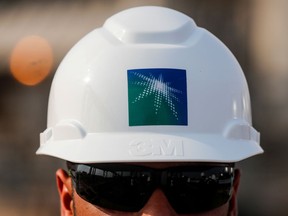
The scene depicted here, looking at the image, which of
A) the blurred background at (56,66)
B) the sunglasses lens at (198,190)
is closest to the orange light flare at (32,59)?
the blurred background at (56,66)

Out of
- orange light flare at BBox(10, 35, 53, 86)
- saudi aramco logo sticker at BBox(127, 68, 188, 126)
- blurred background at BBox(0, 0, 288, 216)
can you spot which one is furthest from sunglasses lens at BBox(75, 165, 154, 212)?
orange light flare at BBox(10, 35, 53, 86)

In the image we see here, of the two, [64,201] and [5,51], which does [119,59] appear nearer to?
[64,201]

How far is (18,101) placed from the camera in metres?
5.71

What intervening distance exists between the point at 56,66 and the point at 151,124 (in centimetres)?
346

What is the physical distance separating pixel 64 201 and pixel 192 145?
0.65 meters

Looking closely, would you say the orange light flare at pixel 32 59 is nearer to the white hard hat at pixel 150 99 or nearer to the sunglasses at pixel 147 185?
the white hard hat at pixel 150 99

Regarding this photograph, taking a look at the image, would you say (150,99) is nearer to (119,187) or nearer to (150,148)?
(150,148)

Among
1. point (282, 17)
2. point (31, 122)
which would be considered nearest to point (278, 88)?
point (282, 17)

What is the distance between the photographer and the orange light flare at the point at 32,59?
548 cm

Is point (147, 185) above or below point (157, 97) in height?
below

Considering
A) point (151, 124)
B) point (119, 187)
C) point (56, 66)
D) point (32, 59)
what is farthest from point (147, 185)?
point (32, 59)

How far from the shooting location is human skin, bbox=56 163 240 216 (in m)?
2.08

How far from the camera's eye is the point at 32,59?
5.57m

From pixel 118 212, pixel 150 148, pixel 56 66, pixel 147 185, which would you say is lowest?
pixel 118 212
